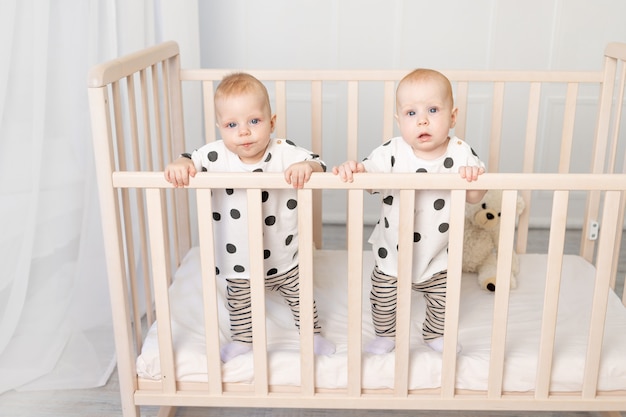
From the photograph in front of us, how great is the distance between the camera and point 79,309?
1.99m

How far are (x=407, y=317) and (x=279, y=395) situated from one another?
0.30 meters

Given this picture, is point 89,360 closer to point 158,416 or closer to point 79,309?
point 79,309

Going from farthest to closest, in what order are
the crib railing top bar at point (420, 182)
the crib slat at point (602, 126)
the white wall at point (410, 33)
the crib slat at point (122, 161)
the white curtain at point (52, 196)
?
1. the white wall at point (410, 33)
2. the crib slat at point (602, 126)
3. the white curtain at point (52, 196)
4. the crib slat at point (122, 161)
5. the crib railing top bar at point (420, 182)

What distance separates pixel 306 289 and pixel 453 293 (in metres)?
0.27

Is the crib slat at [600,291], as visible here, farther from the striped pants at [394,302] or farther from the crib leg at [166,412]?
the crib leg at [166,412]

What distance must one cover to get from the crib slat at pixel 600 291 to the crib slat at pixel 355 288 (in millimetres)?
425

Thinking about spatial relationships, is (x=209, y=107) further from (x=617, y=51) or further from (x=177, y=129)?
(x=617, y=51)

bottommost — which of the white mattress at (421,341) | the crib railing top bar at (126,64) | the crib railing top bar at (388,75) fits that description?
the white mattress at (421,341)

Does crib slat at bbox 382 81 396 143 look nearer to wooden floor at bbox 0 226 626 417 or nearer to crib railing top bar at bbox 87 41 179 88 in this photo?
crib railing top bar at bbox 87 41 179 88

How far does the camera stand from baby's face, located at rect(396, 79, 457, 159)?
143 cm

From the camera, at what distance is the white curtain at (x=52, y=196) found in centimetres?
170

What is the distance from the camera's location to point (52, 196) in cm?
185

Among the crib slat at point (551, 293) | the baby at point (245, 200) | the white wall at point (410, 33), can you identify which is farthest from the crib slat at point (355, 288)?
the white wall at point (410, 33)

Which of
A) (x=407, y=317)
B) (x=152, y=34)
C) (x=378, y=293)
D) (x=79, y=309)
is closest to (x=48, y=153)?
(x=79, y=309)
